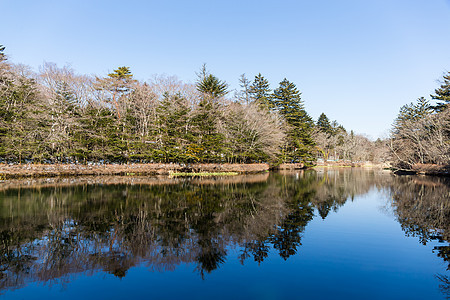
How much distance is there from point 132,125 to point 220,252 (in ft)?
99.3

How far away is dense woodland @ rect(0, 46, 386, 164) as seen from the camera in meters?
26.1

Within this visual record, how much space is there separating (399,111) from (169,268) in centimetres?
6704

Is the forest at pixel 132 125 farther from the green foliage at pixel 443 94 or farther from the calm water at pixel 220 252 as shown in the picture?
the calm water at pixel 220 252

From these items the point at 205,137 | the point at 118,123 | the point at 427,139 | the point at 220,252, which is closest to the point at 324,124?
the point at 427,139

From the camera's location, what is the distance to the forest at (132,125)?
26.3 m

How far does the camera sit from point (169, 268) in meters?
5.75

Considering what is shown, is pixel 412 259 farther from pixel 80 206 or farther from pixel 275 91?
pixel 275 91

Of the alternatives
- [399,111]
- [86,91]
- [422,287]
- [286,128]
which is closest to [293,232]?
[422,287]

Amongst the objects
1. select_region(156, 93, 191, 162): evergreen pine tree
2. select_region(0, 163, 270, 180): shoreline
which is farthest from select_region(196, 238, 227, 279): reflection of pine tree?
select_region(156, 93, 191, 162): evergreen pine tree

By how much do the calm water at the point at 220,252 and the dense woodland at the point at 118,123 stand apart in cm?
1807

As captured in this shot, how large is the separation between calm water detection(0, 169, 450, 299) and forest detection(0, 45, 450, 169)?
1843cm

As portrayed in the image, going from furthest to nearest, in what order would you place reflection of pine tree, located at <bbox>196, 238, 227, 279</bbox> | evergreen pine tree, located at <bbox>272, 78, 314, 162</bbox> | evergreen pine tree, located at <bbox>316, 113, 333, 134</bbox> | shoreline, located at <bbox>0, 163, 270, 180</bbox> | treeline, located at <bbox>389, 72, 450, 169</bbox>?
evergreen pine tree, located at <bbox>316, 113, 333, 134</bbox>, evergreen pine tree, located at <bbox>272, 78, 314, 162</bbox>, treeline, located at <bbox>389, 72, 450, 169</bbox>, shoreline, located at <bbox>0, 163, 270, 180</bbox>, reflection of pine tree, located at <bbox>196, 238, 227, 279</bbox>

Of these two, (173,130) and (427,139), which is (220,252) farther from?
(427,139)

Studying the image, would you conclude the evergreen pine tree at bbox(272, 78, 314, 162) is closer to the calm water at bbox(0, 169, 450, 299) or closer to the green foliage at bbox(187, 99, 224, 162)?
the green foliage at bbox(187, 99, 224, 162)
